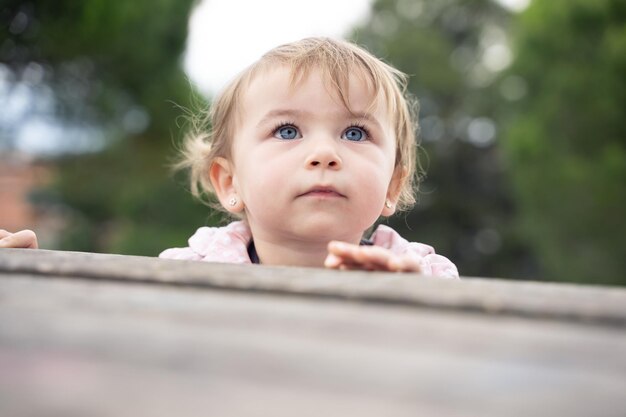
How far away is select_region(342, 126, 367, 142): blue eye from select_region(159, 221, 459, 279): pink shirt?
0.38 meters

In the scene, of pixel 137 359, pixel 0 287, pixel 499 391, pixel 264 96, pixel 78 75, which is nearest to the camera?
pixel 499 391

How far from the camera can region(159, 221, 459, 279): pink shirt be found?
7.97 ft

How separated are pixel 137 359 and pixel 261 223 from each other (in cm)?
143

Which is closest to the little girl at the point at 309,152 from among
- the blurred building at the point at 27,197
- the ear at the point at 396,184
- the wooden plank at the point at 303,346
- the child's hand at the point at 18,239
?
the ear at the point at 396,184

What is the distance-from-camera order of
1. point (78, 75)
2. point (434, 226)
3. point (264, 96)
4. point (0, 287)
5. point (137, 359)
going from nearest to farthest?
point (137, 359), point (0, 287), point (264, 96), point (78, 75), point (434, 226)

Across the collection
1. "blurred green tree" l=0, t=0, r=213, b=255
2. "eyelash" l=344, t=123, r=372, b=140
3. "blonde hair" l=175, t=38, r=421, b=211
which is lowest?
"eyelash" l=344, t=123, r=372, b=140

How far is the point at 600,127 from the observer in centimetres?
1287

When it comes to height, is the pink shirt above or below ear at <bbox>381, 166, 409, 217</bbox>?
below

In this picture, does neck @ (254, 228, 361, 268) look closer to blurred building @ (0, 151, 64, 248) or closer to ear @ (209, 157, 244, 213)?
ear @ (209, 157, 244, 213)

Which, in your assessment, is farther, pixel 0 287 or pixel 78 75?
pixel 78 75

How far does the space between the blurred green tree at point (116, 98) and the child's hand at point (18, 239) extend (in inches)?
448

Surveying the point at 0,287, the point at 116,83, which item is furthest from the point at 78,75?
the point at 0,287

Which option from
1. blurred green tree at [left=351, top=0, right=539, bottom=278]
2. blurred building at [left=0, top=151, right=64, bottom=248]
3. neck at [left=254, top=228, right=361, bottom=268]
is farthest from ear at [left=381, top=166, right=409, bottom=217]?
blurred green tree at [left=351, top=0, right=539, bottom=278]

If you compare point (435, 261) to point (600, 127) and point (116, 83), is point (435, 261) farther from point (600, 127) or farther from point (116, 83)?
point (116, 83)
